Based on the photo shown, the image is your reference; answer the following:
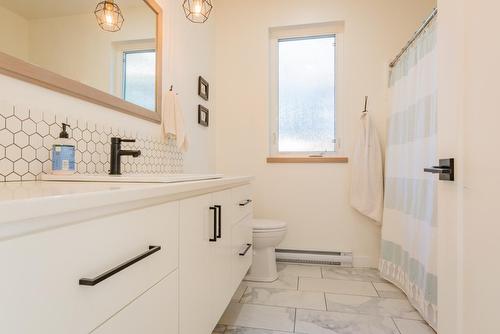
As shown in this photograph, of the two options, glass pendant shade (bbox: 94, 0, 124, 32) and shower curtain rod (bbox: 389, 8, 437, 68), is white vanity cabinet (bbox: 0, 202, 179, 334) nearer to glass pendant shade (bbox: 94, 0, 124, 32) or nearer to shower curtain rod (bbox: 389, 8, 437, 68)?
glass pendant shade (bbox: 94, 0, 124, 32)

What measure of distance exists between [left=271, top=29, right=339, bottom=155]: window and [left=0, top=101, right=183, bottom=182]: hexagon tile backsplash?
5.22ft

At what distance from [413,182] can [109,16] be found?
1.94m

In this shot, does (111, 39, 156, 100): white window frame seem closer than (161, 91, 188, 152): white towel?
Yes

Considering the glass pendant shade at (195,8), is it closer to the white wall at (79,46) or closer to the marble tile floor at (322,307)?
the white wall at (79,46)

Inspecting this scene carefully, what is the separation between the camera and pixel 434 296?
4.88ft

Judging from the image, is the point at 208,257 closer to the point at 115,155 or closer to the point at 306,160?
the point at 115,155

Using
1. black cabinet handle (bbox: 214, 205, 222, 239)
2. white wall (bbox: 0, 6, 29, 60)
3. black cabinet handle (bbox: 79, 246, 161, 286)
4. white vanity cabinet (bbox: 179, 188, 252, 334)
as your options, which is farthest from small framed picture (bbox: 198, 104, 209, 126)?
black cabinet handle (bbox: 79, 246, 161, 286)

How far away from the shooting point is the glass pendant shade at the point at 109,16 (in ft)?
4.06

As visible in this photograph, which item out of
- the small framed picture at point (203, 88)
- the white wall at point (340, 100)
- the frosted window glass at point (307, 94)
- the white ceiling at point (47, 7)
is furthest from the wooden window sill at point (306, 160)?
the white ceiling at point (47, 7)

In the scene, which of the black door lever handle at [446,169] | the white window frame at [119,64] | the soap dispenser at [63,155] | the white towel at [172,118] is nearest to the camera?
the black door lever handle at [446,169]

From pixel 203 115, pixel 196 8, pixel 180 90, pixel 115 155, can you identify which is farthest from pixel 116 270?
pixel 203 115

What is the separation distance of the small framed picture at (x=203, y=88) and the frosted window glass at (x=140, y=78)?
2.26 ft

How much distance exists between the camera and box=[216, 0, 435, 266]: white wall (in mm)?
2430

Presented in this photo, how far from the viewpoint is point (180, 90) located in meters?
2.00
